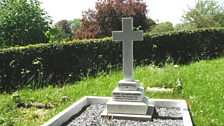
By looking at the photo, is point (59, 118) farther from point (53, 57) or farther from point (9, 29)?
point (9, 29)

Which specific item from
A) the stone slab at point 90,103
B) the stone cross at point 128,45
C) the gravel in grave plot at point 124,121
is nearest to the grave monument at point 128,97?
the stone cross at point 128,45

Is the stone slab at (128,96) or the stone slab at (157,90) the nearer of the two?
the stone slab at (128,96)

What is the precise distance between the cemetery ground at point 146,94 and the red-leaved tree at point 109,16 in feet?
36.7

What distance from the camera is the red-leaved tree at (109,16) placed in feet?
69.7

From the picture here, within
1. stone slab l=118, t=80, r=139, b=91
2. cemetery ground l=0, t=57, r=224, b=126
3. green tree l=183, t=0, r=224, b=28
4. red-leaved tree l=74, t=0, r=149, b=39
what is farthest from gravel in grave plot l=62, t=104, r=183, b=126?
green tree l=183, t=0, r=224, b=28

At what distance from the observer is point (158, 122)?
5.67m

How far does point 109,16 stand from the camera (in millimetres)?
21344

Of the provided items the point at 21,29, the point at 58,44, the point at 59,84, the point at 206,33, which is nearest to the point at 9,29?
the point at 21,29

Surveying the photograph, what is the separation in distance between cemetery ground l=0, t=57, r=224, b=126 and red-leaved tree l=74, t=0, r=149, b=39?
11191 millimetres

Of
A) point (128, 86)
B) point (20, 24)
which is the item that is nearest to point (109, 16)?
point (20, 24)

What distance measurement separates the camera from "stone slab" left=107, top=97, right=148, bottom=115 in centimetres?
596

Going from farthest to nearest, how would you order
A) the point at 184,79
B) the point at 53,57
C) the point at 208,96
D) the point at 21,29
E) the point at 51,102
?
1. the point at 21,29
2. the point at 53,57
3. the point at 184,79
4. the point at 51,102
5. the point at 208,96

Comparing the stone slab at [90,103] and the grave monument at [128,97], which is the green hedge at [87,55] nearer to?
the stone slab at [90,103]

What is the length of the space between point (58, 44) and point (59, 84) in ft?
5.08
